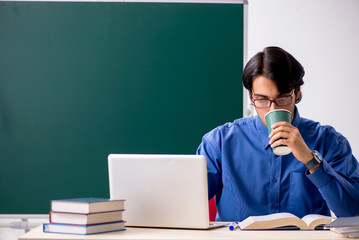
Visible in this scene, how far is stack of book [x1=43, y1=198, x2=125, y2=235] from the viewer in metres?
1.42

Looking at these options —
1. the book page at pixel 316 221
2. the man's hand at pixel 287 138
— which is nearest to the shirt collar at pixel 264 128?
the man's hand at pixel 287 138

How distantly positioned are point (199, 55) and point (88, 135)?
894mm

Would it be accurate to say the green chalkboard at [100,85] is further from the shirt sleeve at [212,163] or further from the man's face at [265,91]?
the man's face at [265,91]

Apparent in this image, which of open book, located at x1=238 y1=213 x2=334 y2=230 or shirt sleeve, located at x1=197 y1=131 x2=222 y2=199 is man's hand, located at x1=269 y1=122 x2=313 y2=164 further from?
shirt sleeve, located at x1=197 y1=131 x2=222 y2=199

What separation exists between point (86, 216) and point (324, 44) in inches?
90.8

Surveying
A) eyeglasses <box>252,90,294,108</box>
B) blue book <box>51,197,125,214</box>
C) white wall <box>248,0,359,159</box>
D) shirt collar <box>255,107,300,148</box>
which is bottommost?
blue book <box>51,197,125,214</box>

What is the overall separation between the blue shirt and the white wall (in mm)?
1122

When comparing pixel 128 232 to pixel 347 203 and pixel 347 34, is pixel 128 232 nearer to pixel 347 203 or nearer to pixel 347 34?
pixel 347 203

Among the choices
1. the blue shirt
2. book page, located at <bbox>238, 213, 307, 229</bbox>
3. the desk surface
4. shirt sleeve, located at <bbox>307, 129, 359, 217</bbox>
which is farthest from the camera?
the blue shirt

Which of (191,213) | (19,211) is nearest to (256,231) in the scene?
(191,213)

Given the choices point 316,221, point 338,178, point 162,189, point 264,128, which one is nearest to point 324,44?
point 264,128

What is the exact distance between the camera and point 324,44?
3.15 m

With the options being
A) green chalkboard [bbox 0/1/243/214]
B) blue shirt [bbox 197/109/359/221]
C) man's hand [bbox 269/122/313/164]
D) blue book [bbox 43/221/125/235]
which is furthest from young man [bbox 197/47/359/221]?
green chalkboard [bbox 0/1/243/214]

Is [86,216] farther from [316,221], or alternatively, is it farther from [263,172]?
[263,172]
